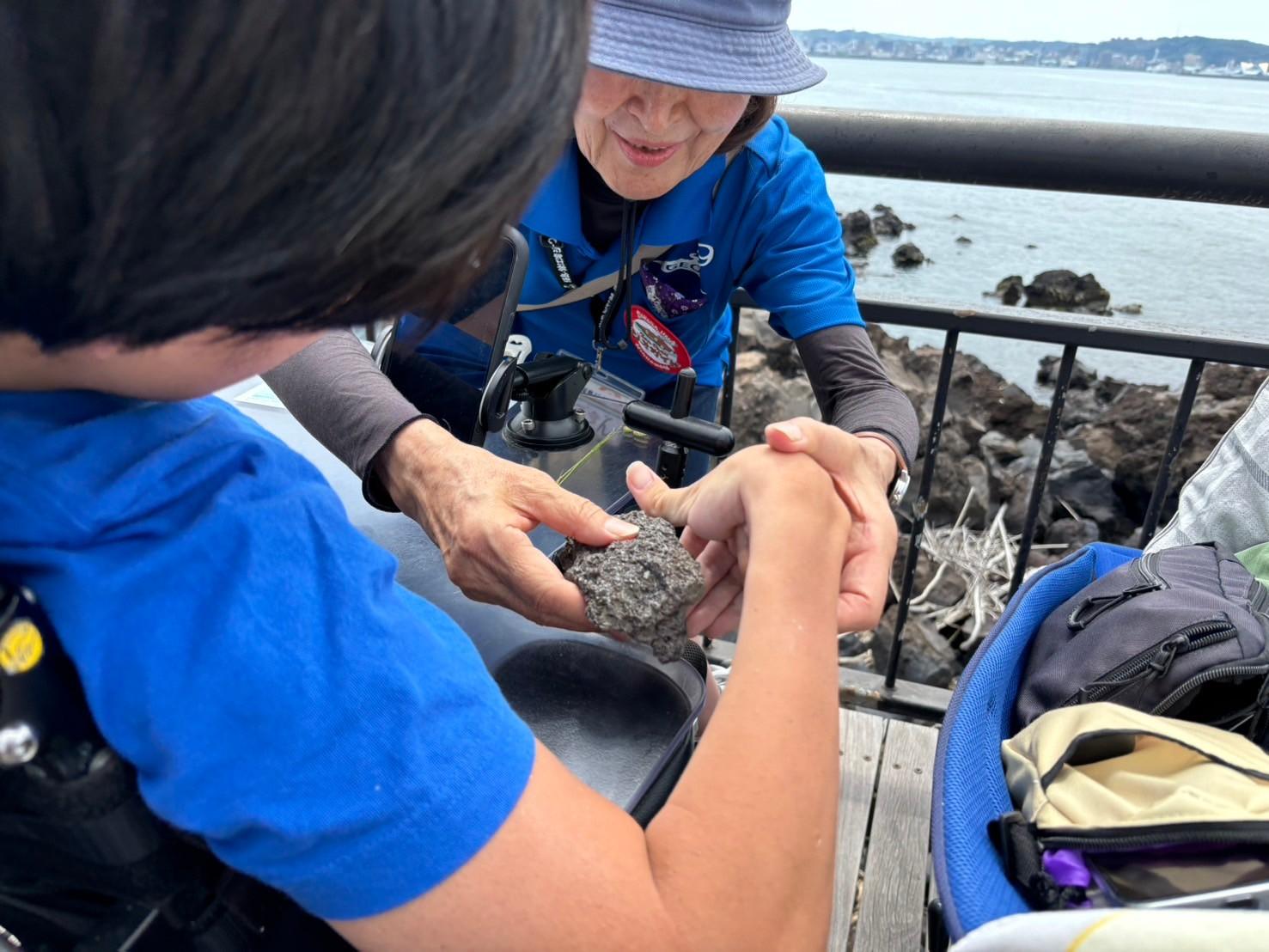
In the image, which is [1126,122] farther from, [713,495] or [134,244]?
[134,244]

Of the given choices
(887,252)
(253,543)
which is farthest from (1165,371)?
(253,543)

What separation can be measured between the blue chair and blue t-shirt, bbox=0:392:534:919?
2.41 ft

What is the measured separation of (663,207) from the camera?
187cm

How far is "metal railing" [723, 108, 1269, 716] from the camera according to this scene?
188cm

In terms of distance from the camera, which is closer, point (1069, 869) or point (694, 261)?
point (1069, 869)

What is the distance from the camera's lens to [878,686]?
8.17 ft

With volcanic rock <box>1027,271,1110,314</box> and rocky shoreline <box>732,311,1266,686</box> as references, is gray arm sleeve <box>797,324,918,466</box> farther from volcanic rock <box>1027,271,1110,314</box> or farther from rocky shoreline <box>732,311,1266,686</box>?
volcanic rock <box>1027,271,1110,314</box>

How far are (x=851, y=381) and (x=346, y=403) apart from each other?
987 mm

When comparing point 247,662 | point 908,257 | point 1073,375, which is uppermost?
point 247,662

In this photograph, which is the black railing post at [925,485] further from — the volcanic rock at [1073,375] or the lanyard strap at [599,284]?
the volcanic rock at [1073,375]

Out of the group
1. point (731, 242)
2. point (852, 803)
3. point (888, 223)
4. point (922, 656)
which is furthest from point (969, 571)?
point (888, 223)

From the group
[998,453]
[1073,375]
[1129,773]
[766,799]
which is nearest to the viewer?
[766,799]

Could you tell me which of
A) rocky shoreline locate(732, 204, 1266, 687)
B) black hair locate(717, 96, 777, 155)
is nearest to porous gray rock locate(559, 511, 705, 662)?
black hair locate(717, 96, 777, 155)

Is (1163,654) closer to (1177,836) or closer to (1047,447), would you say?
(1177,836)
